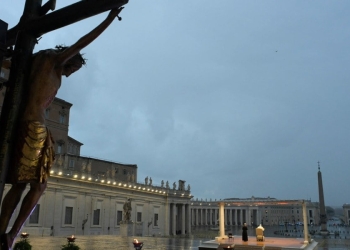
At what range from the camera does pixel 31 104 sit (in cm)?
406

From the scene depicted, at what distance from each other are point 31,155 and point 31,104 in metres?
0.66

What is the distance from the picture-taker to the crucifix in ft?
12.8

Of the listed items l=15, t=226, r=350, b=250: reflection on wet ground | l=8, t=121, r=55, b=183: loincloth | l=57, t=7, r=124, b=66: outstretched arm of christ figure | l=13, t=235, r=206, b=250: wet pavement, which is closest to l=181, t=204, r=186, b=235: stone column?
l=15, t=226, r=350, b=250: reflection on wet ground

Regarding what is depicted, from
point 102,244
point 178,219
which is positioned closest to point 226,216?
point 178,219

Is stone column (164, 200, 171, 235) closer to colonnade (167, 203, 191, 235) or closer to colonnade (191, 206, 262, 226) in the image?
colonnade (167, 203, 191, 235)

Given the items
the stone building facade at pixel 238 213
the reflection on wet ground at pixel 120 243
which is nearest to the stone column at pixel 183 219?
the stone building facade at pixel 238 213

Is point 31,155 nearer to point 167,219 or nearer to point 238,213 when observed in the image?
point 167,219

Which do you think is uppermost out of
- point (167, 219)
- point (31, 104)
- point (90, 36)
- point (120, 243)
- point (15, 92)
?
point (90, 36)

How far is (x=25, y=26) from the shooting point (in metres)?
4.39

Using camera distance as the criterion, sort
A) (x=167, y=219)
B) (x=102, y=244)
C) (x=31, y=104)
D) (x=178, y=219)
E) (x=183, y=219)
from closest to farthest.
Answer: (x=31, y=104) → (x=102, y=244) → (x=167, y=219) → (x=183, y=219) → (x=178, y=219)

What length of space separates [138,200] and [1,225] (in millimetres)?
55914

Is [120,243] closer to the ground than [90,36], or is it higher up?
closer to the ground

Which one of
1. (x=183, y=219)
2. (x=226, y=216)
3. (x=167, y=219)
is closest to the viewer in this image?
(x=167, y=219)

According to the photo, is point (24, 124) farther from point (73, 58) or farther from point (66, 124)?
point (66, 124)
